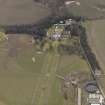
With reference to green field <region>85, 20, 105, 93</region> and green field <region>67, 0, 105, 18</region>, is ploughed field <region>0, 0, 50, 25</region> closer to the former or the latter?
green field <region>67, 0, 105, 18</region>

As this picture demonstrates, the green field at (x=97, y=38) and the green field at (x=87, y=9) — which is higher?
the green field at (x=87, y=9)

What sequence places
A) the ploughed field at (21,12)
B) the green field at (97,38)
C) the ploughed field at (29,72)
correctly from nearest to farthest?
the ploughed field at (29,72) < the green field at (97,38) < the ploughed field at (21,12)

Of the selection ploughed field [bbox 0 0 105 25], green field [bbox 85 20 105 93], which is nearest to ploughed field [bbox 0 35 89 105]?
green field [bbox 85 20 105 93]

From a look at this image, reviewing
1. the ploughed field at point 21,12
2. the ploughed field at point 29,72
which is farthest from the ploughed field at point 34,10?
the ploughed field at point 29,72

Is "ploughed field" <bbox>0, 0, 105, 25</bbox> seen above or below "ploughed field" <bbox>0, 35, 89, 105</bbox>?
above

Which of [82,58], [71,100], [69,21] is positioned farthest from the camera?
[69,21]

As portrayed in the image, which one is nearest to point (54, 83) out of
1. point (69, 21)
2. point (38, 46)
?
point (38, 46)

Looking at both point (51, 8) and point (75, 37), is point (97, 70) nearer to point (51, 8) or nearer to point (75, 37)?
point (75, 37)

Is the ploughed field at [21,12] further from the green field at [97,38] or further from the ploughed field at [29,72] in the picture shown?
the green field at [97,38]

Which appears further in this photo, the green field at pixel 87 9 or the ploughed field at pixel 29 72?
the green field at pixel 87 9
